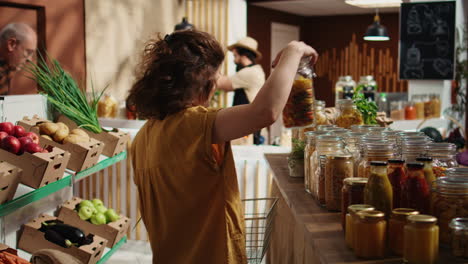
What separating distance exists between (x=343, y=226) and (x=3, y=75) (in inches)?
171

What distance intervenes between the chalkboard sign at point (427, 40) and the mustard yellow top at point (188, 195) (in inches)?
231

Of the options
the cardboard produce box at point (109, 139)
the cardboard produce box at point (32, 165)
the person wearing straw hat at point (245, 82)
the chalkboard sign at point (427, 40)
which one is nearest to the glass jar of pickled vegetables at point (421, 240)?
the cardboard produce box at point (32, 165)

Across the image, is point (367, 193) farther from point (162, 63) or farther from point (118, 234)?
point (118, 234)

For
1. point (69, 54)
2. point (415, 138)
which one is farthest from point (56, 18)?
point (415, 138)

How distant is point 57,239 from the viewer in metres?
2.90

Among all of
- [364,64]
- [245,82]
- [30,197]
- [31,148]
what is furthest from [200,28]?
[364,64]

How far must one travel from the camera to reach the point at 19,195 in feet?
7.61

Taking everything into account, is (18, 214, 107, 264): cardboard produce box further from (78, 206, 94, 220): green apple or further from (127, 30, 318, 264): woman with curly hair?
(127, 30, 318, 264): woman with curly hair

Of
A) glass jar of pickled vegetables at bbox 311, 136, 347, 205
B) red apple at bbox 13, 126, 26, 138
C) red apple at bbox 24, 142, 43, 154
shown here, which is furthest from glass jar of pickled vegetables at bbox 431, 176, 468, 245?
red apple at bbox 13, 126, 26, 138

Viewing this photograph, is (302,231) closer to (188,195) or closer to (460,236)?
(188,195)

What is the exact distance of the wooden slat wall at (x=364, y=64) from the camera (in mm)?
11297

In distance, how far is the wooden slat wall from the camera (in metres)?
11.3

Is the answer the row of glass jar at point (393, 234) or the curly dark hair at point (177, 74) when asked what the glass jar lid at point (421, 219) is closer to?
the row of glass jar at point (393, 234)

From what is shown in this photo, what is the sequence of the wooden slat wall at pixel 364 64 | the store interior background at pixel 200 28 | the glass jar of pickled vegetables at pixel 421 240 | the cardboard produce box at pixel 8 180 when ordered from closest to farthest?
the glass jar of pickled vegetables at pixel 421 240 < the cardboard produce box at pixel 8 180 < the store interior background at pixel 200 28 < the wooden slat wall at pixel 364 64
